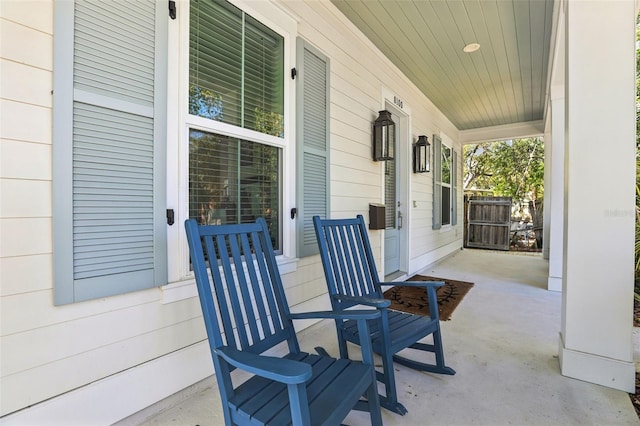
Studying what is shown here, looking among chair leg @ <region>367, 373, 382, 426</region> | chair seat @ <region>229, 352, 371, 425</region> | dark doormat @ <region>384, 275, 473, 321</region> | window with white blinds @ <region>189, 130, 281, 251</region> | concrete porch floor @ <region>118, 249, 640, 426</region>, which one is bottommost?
concrete porch floor @ <region>118, 249, 640, 426</region>

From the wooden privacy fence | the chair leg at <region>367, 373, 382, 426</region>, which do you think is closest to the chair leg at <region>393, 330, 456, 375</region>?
the chair leg at <region>367, 373, 382, 426</region>

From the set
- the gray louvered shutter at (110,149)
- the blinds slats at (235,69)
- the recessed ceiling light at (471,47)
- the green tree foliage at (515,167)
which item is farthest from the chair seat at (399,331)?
the green tree foliage at (515,167)

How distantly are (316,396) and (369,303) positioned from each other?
58cm

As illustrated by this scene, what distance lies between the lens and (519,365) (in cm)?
214

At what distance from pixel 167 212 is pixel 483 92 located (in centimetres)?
520

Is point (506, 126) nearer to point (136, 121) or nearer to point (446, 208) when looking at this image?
point (446, 208)

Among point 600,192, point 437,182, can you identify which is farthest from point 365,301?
point 437,182

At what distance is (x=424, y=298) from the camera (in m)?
3.67

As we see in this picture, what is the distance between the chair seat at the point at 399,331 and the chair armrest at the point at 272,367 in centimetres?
82

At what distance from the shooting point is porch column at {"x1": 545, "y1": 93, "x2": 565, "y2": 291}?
13.1ft

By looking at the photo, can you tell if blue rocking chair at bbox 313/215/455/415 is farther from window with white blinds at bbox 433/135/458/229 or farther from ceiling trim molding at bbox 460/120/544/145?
ceiling trim molding at bbox 460/120/544/145

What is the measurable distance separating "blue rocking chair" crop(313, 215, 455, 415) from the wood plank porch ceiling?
7.08 ft

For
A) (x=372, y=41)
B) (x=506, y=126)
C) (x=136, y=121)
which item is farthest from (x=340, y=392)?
(x=506, y=126)

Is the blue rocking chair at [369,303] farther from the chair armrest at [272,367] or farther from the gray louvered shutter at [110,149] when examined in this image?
the gray louvered shutter at [110,149]
